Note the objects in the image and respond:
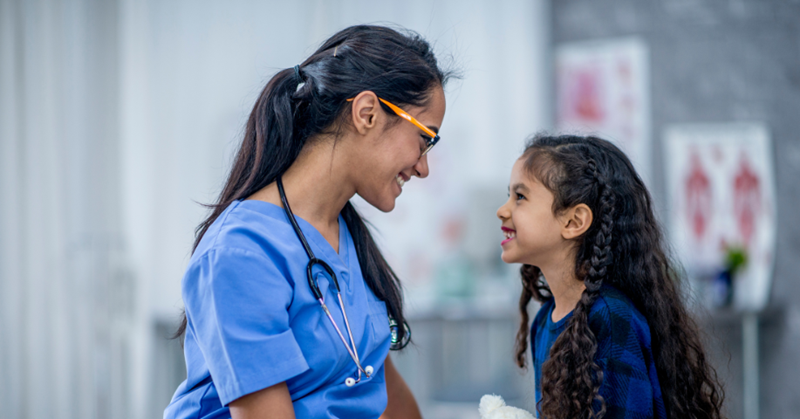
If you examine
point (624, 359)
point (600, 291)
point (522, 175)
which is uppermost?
point (522, 175)

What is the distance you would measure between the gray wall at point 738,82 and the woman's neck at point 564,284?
6.83ft

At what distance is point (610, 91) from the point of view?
3129 mm

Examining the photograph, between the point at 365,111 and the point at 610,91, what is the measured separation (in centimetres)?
248

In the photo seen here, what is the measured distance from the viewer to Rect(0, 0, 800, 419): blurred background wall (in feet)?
9.16

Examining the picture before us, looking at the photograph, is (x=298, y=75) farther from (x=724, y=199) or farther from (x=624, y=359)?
(x=724, y=199)

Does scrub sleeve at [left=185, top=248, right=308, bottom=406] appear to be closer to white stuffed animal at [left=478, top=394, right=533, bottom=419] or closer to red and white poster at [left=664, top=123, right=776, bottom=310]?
white stuffed animal at [left=478, top=394, right=533, bottom=419]

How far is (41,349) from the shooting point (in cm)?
277

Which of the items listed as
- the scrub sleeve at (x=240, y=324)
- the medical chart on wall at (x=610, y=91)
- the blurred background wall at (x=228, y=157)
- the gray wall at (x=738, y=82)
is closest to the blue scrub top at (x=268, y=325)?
the scrub sleeve at (x=240, y=324)

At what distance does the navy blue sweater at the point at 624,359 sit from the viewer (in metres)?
1.02

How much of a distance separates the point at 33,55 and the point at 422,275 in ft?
7.44

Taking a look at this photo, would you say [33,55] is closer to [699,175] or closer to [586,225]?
[586,225]

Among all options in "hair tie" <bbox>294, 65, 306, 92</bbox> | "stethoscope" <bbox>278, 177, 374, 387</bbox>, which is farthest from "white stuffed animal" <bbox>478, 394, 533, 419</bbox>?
"hair tie" <bbox>294, 65, 306, 92</bbox>

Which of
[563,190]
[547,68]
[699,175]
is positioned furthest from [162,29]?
[699,175]

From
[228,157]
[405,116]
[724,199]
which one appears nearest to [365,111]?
[405,116]
